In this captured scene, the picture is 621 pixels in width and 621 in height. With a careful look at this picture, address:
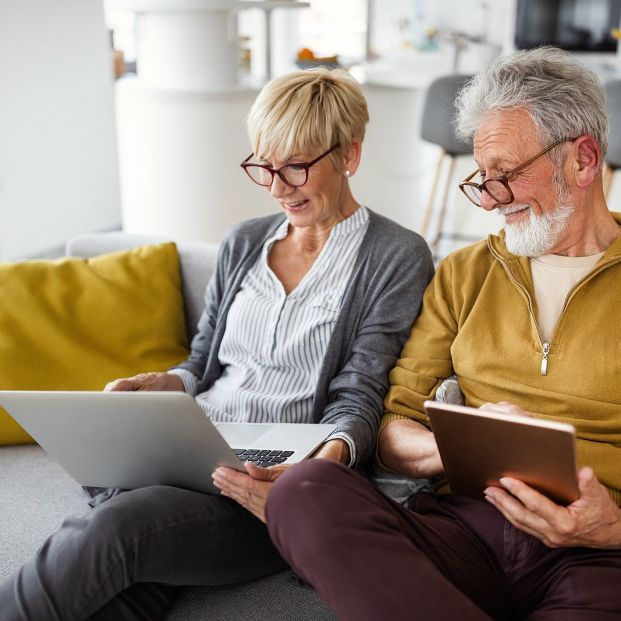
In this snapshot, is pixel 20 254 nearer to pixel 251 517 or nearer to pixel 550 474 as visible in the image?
pixel 251 517

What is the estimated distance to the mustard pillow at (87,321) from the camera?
207 cm

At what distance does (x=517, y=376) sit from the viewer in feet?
5.19

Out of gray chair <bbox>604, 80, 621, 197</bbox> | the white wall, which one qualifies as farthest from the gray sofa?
the white wall

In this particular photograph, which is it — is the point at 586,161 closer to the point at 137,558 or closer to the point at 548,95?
the point at 548,95

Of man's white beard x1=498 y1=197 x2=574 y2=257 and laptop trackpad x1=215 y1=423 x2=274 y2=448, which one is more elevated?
man's white beard x1=498 y1=197 x2=574 y2=257

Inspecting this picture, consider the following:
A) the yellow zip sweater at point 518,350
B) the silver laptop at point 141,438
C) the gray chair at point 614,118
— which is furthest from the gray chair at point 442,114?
the silver laptop at point 141,438

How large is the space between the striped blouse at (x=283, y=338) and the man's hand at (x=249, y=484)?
0.35 meters

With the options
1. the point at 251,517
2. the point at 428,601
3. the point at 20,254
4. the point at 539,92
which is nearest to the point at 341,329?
the point at 251,517

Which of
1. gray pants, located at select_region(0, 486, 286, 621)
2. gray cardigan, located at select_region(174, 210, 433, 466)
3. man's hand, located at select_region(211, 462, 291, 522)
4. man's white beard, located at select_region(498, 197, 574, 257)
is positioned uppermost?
man's white beard, located at select_region(498, 197, 574, 257)

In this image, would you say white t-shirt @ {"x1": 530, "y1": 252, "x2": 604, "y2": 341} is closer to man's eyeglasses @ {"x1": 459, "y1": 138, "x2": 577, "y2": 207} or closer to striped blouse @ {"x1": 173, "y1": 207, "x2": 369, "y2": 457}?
man's eyeglasses @ {"x1": 459, "y1": 138, "x2": 577, "y2": 207}

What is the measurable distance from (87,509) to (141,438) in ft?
1.48

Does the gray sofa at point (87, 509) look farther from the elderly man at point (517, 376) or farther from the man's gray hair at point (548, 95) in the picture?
the man's gray hair at point (548, 95)

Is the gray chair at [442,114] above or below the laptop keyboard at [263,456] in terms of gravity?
above

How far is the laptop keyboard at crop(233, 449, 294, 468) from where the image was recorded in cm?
154
